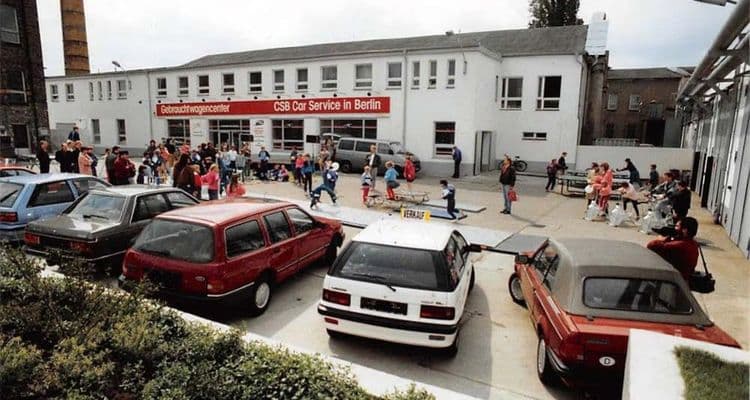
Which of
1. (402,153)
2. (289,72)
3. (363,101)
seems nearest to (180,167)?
(402,153)

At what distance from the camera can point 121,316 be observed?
450cm

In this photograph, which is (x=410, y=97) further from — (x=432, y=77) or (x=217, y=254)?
(x=217, y=254)

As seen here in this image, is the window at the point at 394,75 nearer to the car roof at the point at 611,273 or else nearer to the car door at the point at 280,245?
the car door at the point at 280,245

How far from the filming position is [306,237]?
7.64 m

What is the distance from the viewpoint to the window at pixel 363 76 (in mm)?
24891

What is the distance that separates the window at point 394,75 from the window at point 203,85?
1302 centimetres

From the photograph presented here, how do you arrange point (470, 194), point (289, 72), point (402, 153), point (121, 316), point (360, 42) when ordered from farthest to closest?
point (360, 42)
point (289, 72)
point (402, 153)
point (470, 194)
point (121, 316)

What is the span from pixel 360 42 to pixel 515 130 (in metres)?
14.0

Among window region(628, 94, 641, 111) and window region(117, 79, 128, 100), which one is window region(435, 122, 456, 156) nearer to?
window region(117, 79, 128, 100)

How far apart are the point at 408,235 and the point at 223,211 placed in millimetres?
2743

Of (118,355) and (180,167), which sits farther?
(180,167)

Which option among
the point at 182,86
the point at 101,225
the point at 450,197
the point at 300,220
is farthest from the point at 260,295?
the point at 182,86

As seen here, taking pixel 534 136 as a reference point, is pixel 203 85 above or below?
above

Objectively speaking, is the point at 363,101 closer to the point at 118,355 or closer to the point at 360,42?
the point at 360,42
